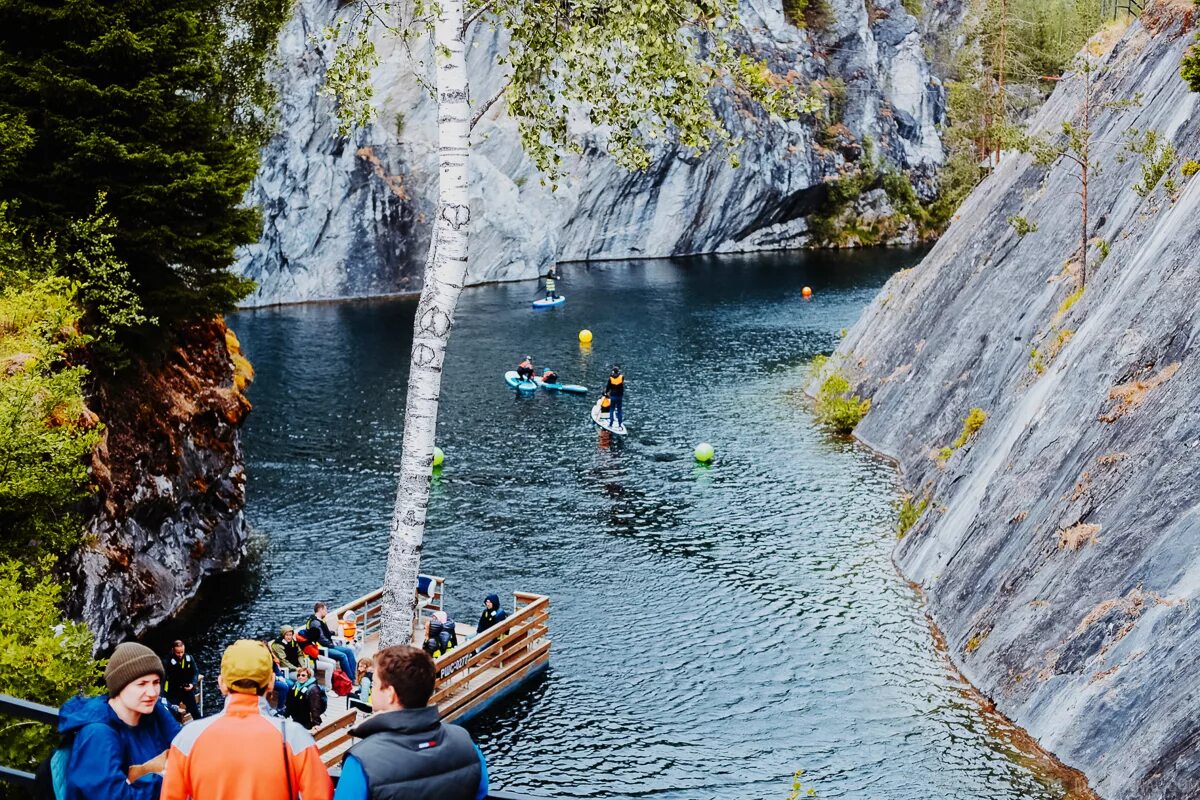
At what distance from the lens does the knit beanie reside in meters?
8.14

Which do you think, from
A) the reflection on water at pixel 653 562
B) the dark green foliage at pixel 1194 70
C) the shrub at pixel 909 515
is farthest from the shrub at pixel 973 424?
the dark green foliage at pixel 1194 70

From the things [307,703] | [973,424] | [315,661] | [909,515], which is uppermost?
[973,424]

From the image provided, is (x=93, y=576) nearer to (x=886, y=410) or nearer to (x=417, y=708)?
(x=417, y=708)

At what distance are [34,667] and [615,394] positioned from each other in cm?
3382

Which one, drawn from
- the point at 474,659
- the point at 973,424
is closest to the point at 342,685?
the point at 474,659

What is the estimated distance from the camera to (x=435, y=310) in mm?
15688

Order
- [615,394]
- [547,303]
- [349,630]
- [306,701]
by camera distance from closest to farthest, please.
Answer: [306,701], [349,630], [615,394], [547,303]

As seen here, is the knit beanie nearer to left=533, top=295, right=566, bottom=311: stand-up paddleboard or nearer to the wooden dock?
the wooden dock

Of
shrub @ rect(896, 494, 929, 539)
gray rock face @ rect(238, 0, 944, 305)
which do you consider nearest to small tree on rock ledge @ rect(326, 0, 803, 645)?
shrub @ rect(896, 494, 929, 539)

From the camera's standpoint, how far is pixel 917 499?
112ft

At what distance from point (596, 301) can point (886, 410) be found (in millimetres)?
41052

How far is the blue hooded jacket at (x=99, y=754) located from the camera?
7980 mm

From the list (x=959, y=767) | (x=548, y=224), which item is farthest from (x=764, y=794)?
(x=548, y=224)

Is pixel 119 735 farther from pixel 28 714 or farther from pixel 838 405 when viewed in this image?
pixel 838 405
